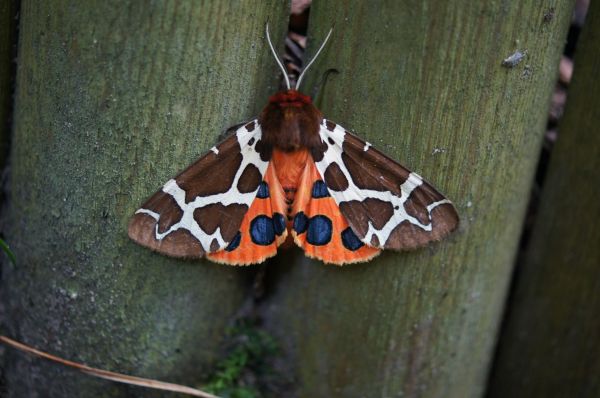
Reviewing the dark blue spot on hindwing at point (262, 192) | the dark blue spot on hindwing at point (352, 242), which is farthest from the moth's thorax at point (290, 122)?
the dark blue spot on hindwing at point (352, 242)

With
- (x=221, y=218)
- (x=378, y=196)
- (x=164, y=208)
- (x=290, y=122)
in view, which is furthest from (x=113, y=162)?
(x=378, y=196)

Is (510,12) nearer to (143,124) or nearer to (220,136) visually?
(220,136)

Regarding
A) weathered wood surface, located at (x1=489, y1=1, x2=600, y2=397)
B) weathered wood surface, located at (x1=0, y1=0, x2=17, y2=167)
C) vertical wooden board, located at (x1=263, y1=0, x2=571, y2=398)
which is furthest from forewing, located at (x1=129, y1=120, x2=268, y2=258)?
weathered wood surface, located at (x1=489, y1=1, x2=600, y2=397)

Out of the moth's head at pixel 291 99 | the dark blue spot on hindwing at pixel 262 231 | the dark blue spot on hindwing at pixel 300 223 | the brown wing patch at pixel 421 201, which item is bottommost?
the dark blue spot on hindwing at pixel 262 231

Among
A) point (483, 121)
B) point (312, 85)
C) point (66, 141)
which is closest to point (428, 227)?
point (483, 121)

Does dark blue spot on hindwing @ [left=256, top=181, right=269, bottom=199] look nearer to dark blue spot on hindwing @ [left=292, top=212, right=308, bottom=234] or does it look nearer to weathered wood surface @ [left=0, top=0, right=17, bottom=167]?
dark blue spot on hindwing @ [left=292, top=212, right=308, bottom=234]

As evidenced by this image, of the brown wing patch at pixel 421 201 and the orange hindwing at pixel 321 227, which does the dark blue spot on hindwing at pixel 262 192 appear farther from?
the brown wing patch at pixel 421 201
